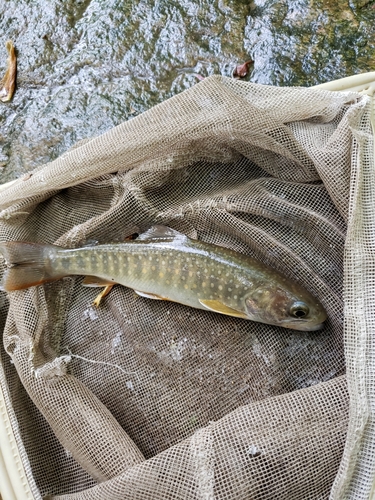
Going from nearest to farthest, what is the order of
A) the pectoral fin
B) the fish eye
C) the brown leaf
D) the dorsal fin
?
the fish eye
the pectoral fin
the dorsal fin
the brown leaf

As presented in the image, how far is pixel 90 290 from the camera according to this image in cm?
224

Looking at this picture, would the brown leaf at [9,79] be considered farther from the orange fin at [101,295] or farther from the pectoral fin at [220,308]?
the pectoral fin at [220,308]

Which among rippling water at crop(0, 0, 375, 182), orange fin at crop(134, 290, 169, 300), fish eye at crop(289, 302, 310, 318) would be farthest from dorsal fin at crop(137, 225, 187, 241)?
rippling water at crop(0, 0, 375, 182)

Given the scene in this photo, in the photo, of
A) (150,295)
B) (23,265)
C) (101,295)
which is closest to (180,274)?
(150,295)

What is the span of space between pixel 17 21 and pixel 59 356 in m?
2.25

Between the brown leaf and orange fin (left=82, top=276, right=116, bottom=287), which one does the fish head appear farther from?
the brown leaf

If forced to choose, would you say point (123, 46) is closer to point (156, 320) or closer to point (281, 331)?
point (156, 320)

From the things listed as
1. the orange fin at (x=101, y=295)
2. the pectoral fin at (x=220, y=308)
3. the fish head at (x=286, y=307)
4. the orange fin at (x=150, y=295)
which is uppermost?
the fish head at (x=286, y=307)

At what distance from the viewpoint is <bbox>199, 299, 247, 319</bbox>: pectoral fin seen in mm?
2018

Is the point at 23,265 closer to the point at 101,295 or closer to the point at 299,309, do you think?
the point at 101,295

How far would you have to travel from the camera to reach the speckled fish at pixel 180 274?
6.38 ft

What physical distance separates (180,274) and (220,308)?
0.72 ft

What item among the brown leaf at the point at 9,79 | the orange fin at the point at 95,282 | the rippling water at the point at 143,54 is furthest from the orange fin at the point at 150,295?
the brown leaf at the point at 9,79

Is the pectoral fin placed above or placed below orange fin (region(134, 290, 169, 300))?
above
